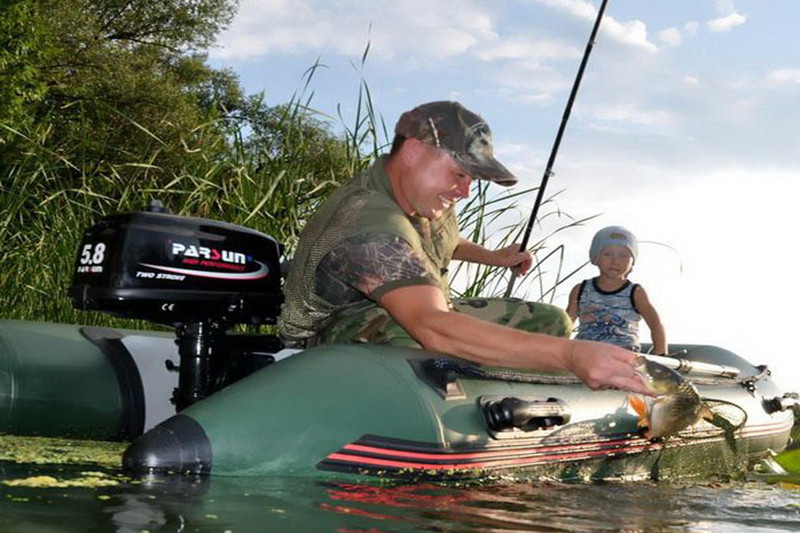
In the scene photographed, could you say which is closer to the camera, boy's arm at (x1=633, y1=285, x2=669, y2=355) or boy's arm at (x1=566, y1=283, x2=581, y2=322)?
boy's arm at (x1=633, y1=285, x2=669, y2=355)

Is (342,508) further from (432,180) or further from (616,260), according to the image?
(616,260)

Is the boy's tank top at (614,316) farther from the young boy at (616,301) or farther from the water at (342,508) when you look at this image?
the water at (342,508)

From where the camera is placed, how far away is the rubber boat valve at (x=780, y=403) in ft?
20.8

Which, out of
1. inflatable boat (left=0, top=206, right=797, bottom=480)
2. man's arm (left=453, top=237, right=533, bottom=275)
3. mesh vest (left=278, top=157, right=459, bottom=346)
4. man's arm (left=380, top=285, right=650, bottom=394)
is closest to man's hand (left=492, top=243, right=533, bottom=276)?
man's arm (left=453, top=237, right=533, bottom=275)

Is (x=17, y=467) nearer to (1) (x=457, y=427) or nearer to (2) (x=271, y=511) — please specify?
(2) (x=271, y=511)

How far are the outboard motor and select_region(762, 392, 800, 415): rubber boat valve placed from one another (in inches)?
131

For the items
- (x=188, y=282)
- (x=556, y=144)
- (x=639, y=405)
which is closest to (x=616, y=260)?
(x=556, y=144)

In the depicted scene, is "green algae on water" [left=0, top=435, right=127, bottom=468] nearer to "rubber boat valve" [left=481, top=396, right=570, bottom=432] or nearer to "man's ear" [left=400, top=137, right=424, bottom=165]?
"rubber boat valve" [left=481, top=396, right=570, bottom=432]

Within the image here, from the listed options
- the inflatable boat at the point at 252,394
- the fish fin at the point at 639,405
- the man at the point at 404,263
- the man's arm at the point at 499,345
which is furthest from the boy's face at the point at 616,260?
the man's arm at the point at 499,345

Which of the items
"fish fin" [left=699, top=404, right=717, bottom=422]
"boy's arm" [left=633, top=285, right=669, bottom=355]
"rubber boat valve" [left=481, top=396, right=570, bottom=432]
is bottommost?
"rubber boat valve" [left=481, top=396, right=570, bottom=432]

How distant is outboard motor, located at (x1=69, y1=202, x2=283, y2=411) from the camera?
3.89 meters

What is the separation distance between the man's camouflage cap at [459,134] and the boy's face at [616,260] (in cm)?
287

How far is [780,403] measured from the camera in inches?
253

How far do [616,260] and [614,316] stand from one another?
33 centimetres
